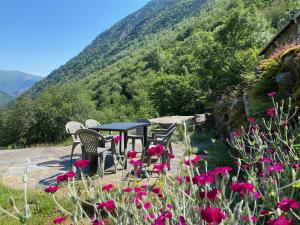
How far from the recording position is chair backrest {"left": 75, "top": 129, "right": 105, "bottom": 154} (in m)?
6.24

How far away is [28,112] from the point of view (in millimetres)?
20297

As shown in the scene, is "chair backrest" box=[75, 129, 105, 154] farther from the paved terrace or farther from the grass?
the grass

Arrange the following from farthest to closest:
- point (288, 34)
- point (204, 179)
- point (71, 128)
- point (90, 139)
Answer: point (288, 34) → point (71, 128) → point (90, 139) → point (204, 179)

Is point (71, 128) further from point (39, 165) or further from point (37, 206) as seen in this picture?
point (37, 206)

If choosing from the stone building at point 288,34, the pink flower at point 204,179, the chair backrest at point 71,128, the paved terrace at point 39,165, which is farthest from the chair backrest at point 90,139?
the stone building at point 288,34

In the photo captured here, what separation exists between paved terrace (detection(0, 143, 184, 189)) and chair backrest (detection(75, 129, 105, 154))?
1.89ft

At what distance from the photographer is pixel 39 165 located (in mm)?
7637

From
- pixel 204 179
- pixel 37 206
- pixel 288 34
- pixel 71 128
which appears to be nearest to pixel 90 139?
pixel 37 206

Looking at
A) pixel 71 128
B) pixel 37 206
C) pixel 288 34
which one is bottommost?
pixel 37 206

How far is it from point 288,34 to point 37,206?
14473 millimetres

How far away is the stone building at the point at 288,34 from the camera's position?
1426 centimetres

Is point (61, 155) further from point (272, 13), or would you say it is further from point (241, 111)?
point (272, 13)

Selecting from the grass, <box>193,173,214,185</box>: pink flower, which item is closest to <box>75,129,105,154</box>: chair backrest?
the grass

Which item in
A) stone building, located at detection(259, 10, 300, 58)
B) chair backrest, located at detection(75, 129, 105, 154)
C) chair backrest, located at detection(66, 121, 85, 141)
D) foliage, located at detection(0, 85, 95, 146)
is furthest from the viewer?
foliage, located at detection(0, 85, 95, 146)
